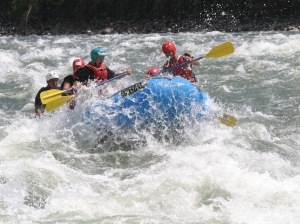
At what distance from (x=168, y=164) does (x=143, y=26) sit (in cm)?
1459

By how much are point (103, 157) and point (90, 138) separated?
441 mm

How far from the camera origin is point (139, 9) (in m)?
21.4

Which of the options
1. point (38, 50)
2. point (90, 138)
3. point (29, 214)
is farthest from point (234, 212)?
point (38, 50)

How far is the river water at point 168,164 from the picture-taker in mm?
4582

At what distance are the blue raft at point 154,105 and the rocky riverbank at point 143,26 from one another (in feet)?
36.6

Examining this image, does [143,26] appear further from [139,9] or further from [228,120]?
[228,120]

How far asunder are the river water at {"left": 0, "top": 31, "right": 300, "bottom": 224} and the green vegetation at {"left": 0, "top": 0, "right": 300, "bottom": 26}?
30.6ft

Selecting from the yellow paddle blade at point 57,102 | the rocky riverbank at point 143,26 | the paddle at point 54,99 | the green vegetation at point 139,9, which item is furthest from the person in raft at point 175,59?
the green vegetation at point 139,9

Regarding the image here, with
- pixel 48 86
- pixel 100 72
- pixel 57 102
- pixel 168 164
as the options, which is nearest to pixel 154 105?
pixel 168 164

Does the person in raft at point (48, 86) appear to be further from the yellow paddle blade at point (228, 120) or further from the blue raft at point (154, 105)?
the yellow paddle blade at point (228, 120)

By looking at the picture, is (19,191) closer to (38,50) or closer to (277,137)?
(277,137)

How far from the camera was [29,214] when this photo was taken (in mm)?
4496

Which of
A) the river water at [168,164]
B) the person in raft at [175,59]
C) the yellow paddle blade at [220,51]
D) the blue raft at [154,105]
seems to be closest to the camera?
the river water at [168,164]

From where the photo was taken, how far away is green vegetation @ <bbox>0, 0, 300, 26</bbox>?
1945 cm
